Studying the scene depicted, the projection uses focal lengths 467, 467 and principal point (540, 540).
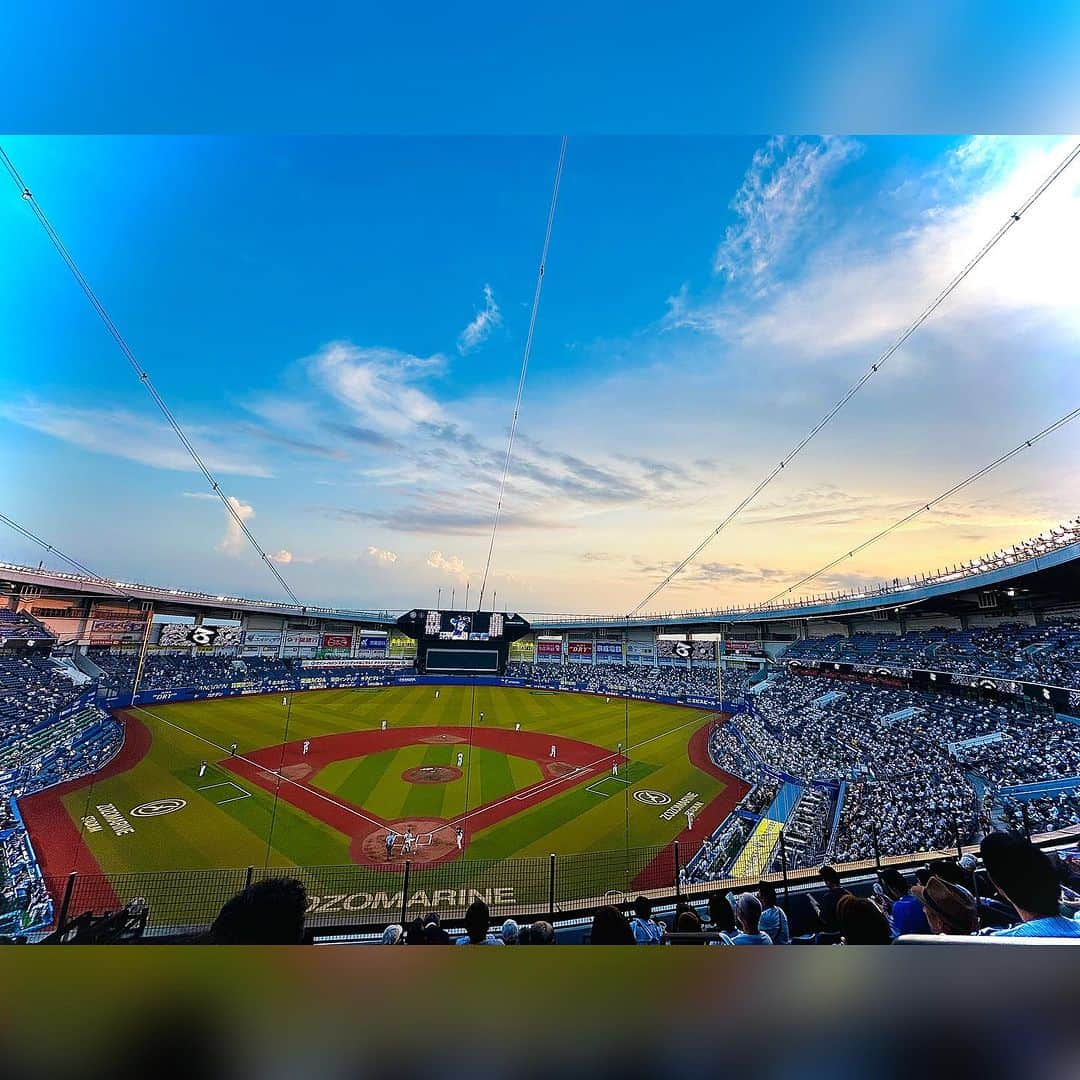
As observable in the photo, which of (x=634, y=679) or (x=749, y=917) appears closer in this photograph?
(x=749, y=917)

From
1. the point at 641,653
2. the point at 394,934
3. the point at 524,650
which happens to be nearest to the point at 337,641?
the point at 524,650

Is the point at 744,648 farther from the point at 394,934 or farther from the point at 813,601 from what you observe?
the point at 394,934

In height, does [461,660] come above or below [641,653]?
below

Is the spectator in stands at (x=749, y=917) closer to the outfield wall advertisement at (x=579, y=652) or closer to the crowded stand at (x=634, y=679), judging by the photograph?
the crowded stand at (x=634, y=679)

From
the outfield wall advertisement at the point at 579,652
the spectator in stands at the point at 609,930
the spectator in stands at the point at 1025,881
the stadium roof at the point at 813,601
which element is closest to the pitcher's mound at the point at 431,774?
the stadium roof at the point at 813,601

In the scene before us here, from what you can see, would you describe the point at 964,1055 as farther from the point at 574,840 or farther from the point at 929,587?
the point at 929,587

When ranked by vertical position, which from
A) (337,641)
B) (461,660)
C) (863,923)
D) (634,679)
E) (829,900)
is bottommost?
(829,900)

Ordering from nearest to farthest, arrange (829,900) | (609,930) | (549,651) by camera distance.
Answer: (609,930)
(829,900)
(549,651)

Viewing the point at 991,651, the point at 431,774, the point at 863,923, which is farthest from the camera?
the point at 431,774
